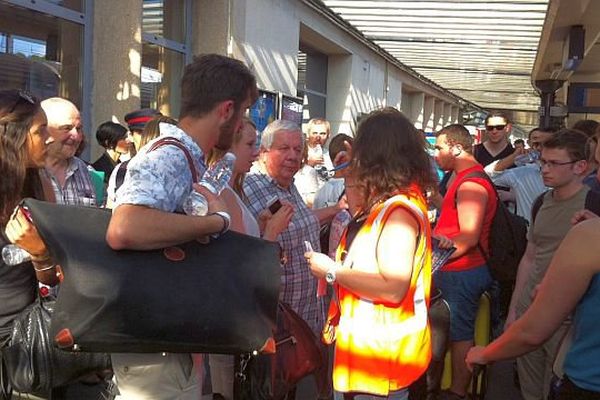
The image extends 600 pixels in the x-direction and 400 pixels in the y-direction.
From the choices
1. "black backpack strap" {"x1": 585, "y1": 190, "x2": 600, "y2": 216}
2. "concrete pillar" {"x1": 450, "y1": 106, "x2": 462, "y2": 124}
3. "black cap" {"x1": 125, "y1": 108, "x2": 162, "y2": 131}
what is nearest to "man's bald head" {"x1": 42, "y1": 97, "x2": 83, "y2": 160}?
"black cap" {"x1": 125, "y1": 108, "x2": 162, "y2": 131}

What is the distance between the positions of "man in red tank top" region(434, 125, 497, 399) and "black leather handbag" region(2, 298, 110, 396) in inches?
92.8

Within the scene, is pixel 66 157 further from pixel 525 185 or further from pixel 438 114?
pixel 438 114

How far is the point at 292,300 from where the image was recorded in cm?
343

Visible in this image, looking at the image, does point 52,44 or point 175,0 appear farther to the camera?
point 175,0

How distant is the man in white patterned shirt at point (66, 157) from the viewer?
3.78 m

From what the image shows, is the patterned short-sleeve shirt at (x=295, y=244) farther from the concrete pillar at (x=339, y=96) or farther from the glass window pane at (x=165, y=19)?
the concrete pillar at (x=339, y=96)

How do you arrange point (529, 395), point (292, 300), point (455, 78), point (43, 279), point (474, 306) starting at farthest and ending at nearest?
point (455, 78) → point (474, 306) → point (529, 395) → point (292, 300) → point (43, 279)

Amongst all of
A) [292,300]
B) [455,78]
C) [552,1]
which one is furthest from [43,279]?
[455,78]

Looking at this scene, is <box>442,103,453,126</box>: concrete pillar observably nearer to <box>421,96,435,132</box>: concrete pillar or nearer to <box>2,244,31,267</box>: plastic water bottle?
<box>421,96,435,132</box>: concrete pillar

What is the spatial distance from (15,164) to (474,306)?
2.89 m

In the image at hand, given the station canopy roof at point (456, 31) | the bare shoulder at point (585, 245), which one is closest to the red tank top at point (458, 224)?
the bare shoulder at point (585, 245)

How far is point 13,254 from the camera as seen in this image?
2350mm

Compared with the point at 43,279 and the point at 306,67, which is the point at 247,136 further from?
the point at 306,67

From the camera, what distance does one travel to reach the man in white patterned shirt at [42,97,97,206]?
3781 mm
